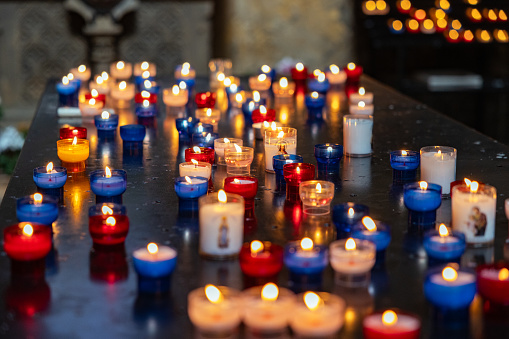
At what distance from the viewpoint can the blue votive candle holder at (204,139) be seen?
8.33ft

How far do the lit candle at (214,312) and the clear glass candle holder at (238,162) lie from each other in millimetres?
933

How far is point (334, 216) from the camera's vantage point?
1749 millimetres

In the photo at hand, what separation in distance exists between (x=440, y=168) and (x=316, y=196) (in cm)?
38

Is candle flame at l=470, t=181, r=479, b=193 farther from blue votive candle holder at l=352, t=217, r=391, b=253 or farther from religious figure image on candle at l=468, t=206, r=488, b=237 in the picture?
blue votive candle holder at l=352, t=217, r=391, b=253

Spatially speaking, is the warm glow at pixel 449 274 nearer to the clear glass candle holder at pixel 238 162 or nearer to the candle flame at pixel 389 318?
the candle flame at pixel 389 318

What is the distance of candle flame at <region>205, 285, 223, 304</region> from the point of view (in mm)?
1288

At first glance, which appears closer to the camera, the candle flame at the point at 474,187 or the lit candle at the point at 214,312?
the lit candle at the point at 214,312

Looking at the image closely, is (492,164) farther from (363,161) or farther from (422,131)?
(422,131)

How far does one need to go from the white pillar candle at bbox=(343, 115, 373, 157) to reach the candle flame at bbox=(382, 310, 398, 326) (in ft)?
4.12

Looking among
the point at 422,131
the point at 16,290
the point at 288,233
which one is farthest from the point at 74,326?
the point at 422,131

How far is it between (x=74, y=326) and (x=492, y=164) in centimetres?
143

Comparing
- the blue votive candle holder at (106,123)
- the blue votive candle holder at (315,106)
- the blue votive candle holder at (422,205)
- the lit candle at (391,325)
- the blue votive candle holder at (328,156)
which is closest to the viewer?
the lit candle at (391,325)

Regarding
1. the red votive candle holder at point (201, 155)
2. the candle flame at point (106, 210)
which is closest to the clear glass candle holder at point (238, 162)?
the red votive candle holder at point (201, 155)

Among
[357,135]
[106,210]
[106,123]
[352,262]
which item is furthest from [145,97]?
[352,262]
